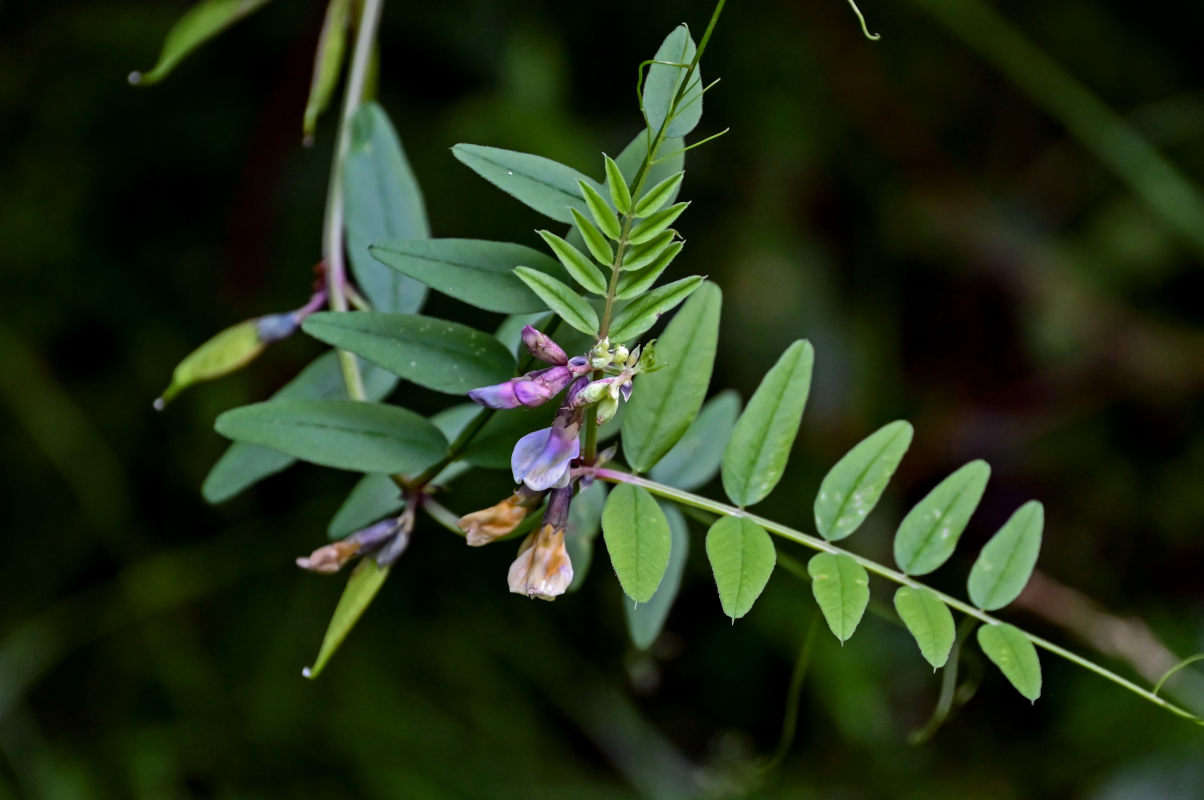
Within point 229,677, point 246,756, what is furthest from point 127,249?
point 246,756

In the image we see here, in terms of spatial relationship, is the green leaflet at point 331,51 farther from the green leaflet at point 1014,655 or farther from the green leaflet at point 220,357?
the green leaflet at point 1014,655

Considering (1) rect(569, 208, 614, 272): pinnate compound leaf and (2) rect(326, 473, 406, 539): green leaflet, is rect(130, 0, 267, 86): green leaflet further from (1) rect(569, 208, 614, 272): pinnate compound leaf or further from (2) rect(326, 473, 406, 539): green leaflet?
(1) rect(569, 208, 614, 272): pinnate compound leaf

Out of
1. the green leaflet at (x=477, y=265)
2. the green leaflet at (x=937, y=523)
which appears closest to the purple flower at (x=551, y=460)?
the green leaflet at (x=477, y=265)

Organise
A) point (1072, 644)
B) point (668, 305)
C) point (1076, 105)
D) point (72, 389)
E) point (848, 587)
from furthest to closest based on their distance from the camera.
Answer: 1. point (1076, 105)
2. point (72, 389)
3. point (1072, 644)
4. point (848, 587)
5. point (668, 305)

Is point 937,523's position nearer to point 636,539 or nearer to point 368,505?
point 636,539

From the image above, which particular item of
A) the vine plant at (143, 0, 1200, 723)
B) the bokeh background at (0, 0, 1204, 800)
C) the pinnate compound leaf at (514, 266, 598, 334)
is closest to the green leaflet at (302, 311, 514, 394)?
the vine plant at (143, 0, 1200, 723)

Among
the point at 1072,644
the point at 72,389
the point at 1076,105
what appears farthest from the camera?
the point at 1076,105

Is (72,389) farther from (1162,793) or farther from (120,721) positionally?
(1162,793)
